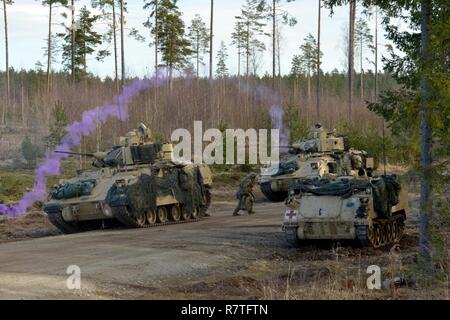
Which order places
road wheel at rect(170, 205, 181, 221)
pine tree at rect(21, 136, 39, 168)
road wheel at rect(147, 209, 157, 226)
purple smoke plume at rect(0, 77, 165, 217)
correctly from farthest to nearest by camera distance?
pine tree at rect(21, 136, 39, 168) → purple smoke plume at rect(0, 77, 165, 217) → road wheel at rect(170, 205, 181, 221) → road wheel at rect(147, 209, 157, 226)

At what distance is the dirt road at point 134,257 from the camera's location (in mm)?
12156

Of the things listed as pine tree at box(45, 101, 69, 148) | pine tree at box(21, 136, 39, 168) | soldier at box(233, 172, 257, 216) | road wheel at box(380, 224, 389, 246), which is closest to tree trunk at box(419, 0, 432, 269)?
road wheel at box(380, 224, 389, 246)

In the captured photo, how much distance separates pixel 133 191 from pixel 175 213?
298 cm

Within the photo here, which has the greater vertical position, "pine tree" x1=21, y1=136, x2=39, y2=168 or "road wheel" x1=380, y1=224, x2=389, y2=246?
"pine tree" x1=21, y1=136, x2=39, y2=168

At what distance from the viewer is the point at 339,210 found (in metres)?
17.1

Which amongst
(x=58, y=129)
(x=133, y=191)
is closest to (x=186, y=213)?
(x=133, y=191)

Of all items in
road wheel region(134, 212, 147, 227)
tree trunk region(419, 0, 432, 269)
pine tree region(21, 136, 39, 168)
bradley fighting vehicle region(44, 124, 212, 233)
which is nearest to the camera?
tree trunk region(419, 0, 432, 269)

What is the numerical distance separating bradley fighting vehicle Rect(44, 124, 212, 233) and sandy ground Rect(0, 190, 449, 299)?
924 millimetres

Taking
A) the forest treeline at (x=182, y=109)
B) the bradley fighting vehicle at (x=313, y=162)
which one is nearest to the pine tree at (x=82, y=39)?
the forest treeline at (x=182, y=109)

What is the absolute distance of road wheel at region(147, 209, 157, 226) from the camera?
23109 mm

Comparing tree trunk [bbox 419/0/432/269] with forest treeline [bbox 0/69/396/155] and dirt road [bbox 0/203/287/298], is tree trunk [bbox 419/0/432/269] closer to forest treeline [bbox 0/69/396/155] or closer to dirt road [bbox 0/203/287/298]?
dirt road [bbox 0/203/287/298]

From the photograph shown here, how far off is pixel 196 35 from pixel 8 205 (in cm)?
4793

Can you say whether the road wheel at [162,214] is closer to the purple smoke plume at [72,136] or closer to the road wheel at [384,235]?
the purple smoke plume at [72,136]
